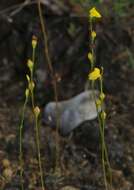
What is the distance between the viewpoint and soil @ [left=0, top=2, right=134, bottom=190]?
7.63ft

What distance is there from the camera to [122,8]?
2.90m

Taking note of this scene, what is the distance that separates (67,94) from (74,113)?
23cm

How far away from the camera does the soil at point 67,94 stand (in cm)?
233

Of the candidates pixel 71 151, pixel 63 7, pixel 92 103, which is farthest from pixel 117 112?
pixel 63 7

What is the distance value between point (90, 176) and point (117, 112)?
1.42 ft

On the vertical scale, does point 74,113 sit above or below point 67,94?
below

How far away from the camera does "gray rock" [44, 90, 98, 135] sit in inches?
100

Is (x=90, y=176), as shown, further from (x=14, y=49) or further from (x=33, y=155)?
(x=14, y=49)

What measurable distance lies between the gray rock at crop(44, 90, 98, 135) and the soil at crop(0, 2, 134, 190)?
0.04m

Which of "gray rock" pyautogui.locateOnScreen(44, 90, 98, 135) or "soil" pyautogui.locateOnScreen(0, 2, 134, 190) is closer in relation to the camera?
"soil" pyautogui.locateOnScreen(0, 2, 134, 190)

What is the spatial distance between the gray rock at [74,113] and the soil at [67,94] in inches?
1.4

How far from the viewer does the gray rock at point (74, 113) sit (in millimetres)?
2547

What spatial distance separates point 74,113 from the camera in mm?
2557

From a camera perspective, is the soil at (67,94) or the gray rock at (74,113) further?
the gray rock at (74,113)
